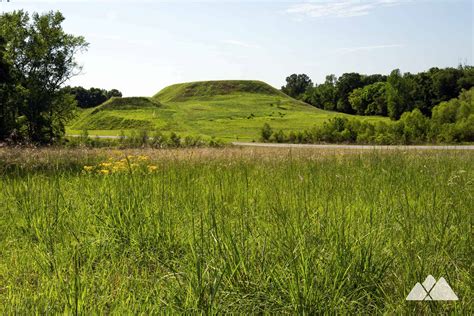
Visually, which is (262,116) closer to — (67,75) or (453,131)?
(67,75)

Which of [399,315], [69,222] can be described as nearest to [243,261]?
[399,315]

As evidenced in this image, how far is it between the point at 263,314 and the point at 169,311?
573 millimetres

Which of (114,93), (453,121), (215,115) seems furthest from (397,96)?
(114,93)

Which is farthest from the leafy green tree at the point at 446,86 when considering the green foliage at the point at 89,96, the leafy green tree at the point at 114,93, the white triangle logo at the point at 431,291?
the white triangle logo at the point at 431,291

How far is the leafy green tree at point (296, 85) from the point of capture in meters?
115

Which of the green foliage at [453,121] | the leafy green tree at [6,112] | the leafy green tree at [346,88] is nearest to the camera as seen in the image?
the leafy green tree at [6,112]

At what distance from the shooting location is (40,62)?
34094 mm

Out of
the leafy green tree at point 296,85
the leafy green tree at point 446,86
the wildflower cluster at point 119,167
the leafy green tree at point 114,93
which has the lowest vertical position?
the wildflower cluster at point 119,167

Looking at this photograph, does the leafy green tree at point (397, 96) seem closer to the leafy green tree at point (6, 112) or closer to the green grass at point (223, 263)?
the leafy green tree at point (6, 112)

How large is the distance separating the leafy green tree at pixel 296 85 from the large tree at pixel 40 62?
84216 millimetres

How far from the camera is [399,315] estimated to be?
228 cm

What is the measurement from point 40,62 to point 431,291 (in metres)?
37.3

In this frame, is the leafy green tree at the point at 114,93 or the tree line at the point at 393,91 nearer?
the tree line at the point at 393,91

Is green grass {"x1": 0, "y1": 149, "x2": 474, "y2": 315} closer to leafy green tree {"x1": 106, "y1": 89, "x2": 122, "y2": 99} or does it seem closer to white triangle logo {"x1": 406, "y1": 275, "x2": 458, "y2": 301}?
white triangle logo {"x1": 406, "y1": 275, "x2": 458, "y2": 301}
